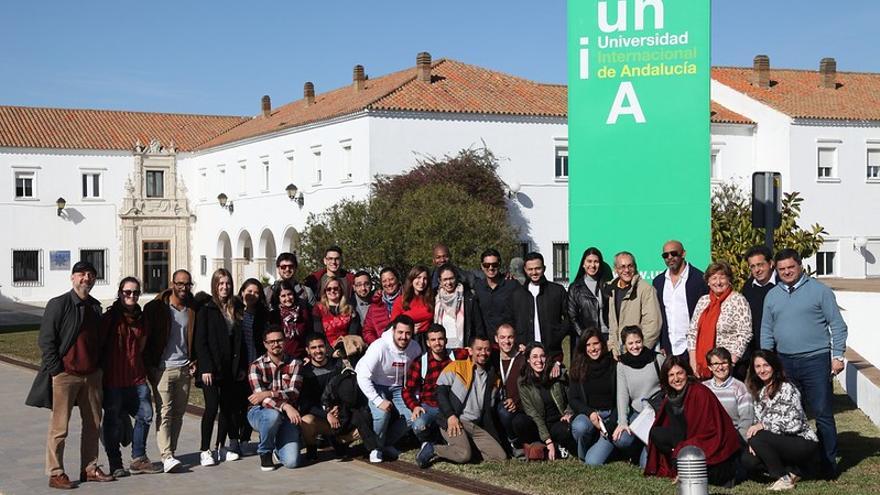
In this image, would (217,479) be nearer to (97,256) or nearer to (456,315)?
(456,315)

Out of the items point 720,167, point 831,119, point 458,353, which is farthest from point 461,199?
point 458,353

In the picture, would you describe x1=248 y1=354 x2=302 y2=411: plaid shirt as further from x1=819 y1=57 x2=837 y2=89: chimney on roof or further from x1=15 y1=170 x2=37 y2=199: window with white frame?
x1=15 y1=170 x2=37 y2=199: window with white frame

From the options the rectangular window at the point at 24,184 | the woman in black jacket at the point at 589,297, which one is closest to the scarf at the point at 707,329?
the woman in black jacket at the point at 589,297

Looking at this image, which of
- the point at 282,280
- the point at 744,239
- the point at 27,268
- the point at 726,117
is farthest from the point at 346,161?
the point at 282,280

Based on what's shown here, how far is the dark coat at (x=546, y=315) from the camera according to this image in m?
11.7

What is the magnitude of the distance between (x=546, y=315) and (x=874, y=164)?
3431 cm

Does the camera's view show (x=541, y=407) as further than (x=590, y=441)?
Yes

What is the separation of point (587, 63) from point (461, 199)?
2004cm

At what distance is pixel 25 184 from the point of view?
2025 inches

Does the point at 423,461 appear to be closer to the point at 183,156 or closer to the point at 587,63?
the point at 587,63

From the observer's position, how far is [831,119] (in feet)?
136

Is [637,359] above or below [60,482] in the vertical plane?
above

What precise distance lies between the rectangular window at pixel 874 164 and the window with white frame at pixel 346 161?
19.2 metres

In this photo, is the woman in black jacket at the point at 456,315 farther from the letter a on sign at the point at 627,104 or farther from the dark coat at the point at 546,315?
the letter a on sign at the point at 627,104
